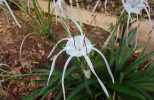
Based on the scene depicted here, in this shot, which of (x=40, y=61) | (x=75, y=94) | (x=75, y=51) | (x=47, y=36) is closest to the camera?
(x=75, y=51)

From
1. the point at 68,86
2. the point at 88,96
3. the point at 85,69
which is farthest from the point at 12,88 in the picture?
the point at 85,69

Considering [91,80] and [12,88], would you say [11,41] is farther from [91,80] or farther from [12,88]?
[91,80]

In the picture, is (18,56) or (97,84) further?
(18,56)

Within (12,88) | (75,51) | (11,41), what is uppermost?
(75,51)

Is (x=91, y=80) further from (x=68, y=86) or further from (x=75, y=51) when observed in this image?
(x=75, y=51)

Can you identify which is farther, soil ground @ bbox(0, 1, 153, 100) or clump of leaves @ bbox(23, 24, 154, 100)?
soil ground @ bbox(0, 1, 153, 100)

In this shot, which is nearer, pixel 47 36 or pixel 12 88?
pixel 47 36

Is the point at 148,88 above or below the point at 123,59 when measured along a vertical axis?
below

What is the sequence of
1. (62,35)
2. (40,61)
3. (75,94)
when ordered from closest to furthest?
(75,94)
(40,61)
(62,35)

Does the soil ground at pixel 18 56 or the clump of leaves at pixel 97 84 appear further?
the soil ground at pixel 18 56

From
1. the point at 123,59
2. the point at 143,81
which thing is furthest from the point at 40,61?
the point at 143,81
